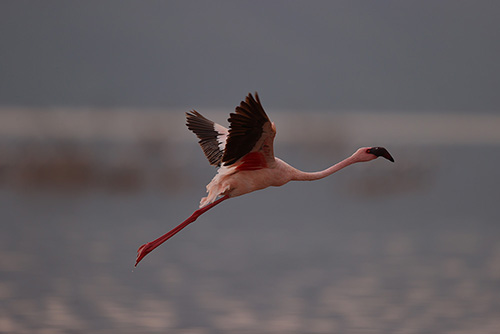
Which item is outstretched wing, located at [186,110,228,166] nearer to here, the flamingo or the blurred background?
the flamingo

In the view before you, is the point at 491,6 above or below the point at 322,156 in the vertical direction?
above

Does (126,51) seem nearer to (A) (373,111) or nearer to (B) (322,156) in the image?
(A) (373,111)

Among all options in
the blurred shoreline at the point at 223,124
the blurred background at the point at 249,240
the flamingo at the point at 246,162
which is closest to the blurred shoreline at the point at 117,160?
the blurred background at the point at 249,240

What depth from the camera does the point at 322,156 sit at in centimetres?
2325

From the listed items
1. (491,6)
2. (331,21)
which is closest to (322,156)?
(331,21)

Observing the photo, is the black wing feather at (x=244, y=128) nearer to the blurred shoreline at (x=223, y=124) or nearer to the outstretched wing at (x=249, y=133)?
the outstretched wing at (x=249, y=133)

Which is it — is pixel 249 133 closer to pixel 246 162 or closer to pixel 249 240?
pixel 246 162

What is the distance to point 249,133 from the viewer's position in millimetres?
6242

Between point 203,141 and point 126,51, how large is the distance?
2645 inches

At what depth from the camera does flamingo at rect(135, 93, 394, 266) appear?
20.0 ft

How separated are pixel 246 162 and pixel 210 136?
1042 mm

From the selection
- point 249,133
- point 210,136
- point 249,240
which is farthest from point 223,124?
point 249,133

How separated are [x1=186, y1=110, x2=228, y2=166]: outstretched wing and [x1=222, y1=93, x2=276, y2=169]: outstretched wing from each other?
2.90 feet

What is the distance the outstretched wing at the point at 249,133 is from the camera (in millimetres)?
5973
